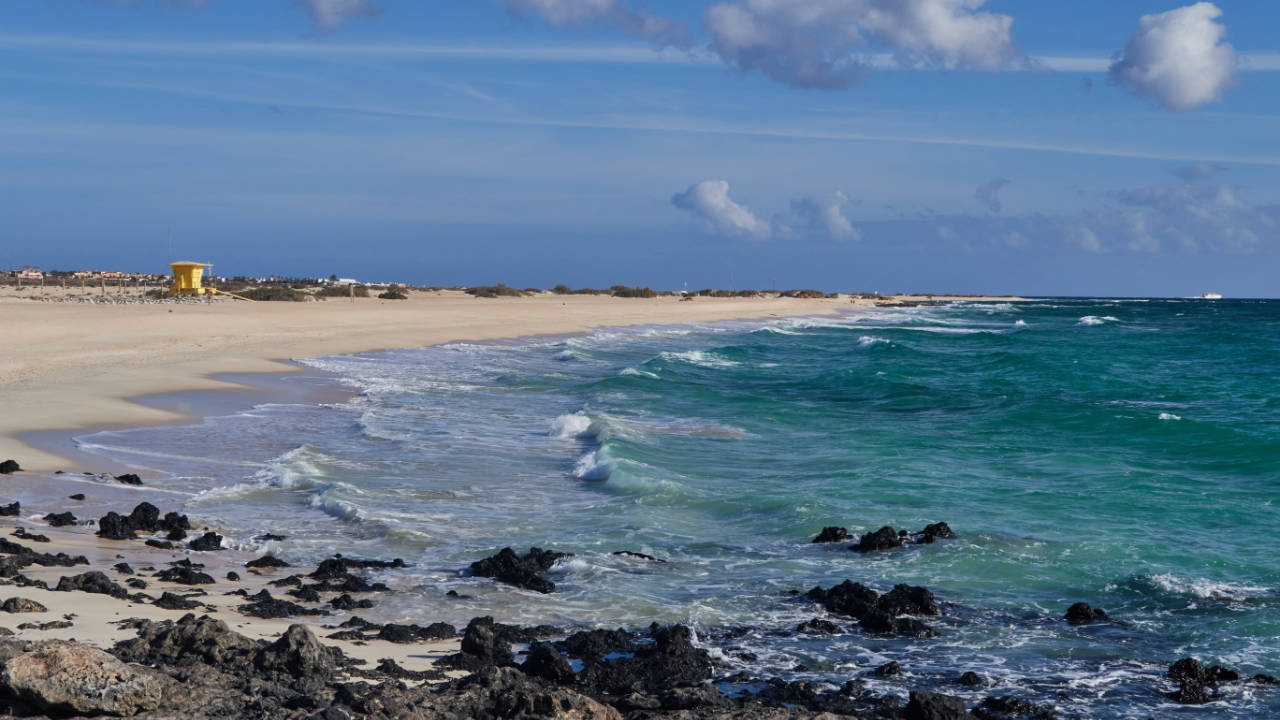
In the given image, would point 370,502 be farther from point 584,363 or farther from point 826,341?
point 826,341

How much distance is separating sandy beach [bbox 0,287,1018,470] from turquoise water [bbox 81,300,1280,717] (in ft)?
4.96

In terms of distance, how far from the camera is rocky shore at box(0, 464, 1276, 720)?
15.8 feet

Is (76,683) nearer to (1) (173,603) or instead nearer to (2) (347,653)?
(2) (347,653)

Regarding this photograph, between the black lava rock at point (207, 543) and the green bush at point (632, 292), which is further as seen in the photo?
the green bush at point (632, 292)

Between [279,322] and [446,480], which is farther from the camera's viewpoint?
[279,322]

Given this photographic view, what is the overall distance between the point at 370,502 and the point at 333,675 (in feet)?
18.9

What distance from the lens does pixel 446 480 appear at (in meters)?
12.6

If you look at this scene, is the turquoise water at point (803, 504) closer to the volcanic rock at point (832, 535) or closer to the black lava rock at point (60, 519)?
the volcanic rock at point (832, 535)

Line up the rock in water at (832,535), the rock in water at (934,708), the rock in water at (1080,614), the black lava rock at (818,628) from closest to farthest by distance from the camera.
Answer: the rock in water at (934,708)
the black lava rock at (818,628)
the rock in water at (1080,614)
the rock in water at (832,535)

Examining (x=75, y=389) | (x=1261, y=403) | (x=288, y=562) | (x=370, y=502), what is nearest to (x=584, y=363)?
(x=75, y=389)

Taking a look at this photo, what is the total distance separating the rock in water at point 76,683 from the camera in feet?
14.6

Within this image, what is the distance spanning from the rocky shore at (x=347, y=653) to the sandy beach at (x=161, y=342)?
5178mm

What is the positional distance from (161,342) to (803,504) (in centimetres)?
2136

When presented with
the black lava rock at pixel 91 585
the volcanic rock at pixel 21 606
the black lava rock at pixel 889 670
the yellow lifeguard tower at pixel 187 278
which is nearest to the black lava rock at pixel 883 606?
the black lava rock at pixel 889 670
